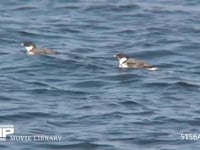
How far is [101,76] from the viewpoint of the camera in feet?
93.1

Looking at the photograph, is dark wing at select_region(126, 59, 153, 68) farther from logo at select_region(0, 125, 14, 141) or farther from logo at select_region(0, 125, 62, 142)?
logo at select_region(0, 125, 62, 142)

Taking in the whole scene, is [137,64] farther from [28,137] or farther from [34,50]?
[28,137]

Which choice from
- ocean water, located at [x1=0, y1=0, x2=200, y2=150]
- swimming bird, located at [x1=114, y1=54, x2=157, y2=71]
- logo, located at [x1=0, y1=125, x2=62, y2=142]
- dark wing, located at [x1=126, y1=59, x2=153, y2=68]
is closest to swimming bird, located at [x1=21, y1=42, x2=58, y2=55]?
ocean water, located at [x1=0, y1=0, x2=200, y2=150]

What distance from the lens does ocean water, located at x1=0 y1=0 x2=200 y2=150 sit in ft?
73.6

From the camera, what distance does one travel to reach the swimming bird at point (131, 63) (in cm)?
2881

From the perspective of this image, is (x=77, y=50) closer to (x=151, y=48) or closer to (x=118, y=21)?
(x=151, y=48)

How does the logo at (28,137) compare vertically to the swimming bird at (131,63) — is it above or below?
below

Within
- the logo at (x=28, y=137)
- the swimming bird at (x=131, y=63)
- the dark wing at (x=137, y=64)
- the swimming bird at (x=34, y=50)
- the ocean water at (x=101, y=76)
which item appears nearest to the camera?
the logo at (x=28, y=137)

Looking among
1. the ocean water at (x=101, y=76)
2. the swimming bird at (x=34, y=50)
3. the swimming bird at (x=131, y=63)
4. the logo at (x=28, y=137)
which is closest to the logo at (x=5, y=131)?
the logo at (x=28, y=137)

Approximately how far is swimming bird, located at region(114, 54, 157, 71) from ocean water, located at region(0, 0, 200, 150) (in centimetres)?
16

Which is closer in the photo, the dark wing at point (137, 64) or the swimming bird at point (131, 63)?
the swimming bird at point (131, 63)

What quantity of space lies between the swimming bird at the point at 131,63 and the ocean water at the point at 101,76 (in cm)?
16

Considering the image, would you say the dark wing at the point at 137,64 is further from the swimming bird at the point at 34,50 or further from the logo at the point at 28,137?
the logo at the point at 28,137

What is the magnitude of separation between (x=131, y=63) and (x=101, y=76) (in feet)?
3.81
